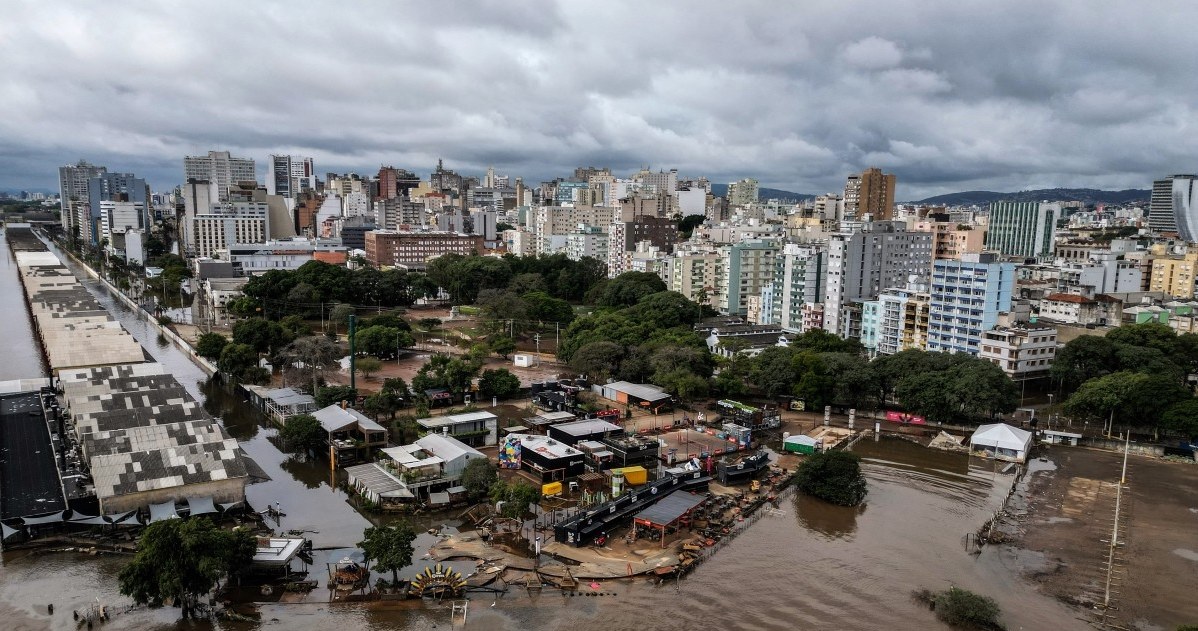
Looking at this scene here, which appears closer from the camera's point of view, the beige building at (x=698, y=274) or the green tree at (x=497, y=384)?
the green tree at (x=497, y=384)

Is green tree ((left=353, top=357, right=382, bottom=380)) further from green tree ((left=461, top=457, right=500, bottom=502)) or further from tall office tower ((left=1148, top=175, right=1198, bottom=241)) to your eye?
tall office tower ((left=1148, top=175, right=1198, bottom=241))

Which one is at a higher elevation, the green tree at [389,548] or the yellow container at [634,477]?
the green tree at [389,548]

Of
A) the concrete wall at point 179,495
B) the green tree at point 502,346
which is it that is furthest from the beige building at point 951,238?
the concrete wall at point 179,495

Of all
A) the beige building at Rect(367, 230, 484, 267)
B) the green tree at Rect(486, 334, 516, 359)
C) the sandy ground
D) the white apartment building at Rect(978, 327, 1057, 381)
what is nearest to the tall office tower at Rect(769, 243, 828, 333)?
the white apartment building at Rect(978, 327, 1057, 381)

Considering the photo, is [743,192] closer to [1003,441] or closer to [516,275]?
[516,275]

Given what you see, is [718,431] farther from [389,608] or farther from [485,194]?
[485,194]

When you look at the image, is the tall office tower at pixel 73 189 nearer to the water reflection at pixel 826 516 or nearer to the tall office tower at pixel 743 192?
the tall office tower at pixel 743 192

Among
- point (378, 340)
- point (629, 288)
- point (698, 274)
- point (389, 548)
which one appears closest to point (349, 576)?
point (389, 548)
